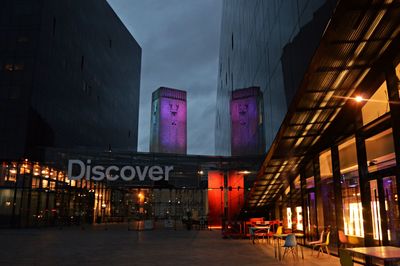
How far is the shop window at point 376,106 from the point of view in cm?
930

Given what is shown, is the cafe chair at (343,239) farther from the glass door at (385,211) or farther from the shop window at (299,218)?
the shop window at (299,218)

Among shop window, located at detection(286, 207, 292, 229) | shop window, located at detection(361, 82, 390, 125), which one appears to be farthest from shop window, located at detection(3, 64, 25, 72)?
shop window, located at detection(361, 82, 390, 125)

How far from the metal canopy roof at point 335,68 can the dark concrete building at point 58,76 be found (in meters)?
27.9

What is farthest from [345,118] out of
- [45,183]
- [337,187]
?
[45,183]

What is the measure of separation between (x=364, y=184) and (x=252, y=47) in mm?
11450

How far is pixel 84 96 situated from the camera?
46.2 meters

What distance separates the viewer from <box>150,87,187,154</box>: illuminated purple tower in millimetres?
90312

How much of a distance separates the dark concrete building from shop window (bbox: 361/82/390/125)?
31521 millimetres

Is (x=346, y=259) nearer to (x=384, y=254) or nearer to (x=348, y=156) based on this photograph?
(x=384, y=254)

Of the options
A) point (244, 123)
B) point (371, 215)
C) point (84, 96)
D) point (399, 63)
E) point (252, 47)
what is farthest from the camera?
point (84, 96)

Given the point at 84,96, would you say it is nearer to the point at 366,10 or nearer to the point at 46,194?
the point at 46,194

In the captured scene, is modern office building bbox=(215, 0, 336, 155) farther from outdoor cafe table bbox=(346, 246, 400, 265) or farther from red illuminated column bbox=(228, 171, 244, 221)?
red illuminated column bbox=(228, 171, 244, 221)

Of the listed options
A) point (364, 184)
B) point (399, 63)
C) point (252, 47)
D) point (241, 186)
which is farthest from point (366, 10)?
point (241, 186)

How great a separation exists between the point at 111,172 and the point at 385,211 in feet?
92.8
